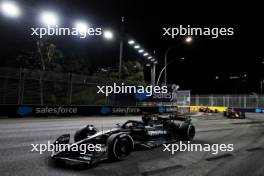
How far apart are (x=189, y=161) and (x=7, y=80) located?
14046 millimetres

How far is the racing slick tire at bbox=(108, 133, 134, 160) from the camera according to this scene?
20.9 feet

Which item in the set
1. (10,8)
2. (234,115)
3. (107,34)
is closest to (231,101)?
(234,115)

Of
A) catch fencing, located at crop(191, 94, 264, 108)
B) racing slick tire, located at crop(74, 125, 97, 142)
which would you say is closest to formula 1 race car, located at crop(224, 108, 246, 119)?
racing slick tire, located at crop(74, 125, 97, 142)

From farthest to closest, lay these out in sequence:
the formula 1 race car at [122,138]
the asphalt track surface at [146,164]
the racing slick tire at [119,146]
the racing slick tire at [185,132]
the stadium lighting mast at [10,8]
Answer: the stadium lighting mast at [10,8], the racing slick tire at [185,132], the racing slick tire at [119,146], the formula 1 race car at [122,138], the asphalt track surface at [146,164]

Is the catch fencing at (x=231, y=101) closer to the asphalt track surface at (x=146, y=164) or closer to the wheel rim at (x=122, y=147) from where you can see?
the asphalt track surface at (x=146, y=164)

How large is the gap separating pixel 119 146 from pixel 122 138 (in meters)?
0.20

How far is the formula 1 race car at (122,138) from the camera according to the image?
233 inches

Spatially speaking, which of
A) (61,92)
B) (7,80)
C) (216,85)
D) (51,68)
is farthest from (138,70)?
(216,85)

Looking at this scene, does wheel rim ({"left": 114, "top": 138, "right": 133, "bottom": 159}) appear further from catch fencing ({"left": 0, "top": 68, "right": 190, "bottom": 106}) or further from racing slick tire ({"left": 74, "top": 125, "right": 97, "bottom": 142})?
catch fencing ({"left": 0, "top": 68, "right": 190, "bottom": 106})

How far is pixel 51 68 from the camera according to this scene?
31078 mm

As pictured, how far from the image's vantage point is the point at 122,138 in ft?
21.7

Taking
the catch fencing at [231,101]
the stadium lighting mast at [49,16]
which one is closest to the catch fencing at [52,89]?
the stadium lighting mast at [49,16]

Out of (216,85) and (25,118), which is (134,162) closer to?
(25,118)

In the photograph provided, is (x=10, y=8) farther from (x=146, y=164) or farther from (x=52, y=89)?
(x=146, y=164)
